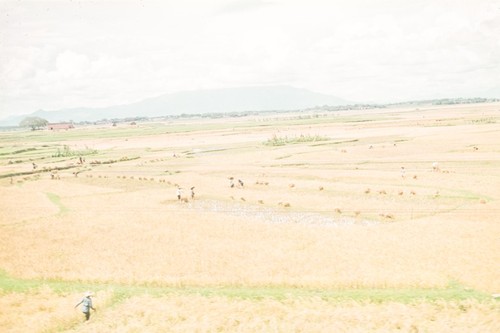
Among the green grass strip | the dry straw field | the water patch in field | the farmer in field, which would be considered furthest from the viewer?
the water patch in field

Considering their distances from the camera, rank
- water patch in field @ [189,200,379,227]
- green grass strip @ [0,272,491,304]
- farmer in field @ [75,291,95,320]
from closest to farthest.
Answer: farmer in field @ [75,291,95,320]
green grass strip @ [0,272,491,304]
water patch in field @ [189,200,379,227]

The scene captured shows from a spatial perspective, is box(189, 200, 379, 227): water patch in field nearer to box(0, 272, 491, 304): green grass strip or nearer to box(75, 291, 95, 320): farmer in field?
box(0, 272, 491, 304): green grass strip

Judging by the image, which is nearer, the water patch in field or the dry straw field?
the dry straw field

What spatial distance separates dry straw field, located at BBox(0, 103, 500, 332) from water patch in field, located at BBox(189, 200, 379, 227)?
0.73 ft

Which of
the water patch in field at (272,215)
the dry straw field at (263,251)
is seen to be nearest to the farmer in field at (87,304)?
the dry straw field at (263,251)

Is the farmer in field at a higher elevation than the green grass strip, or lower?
higher

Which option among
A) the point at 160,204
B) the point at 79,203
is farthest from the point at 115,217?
the point at 79,203

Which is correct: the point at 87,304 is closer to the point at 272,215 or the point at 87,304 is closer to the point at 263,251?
the point at 263,251

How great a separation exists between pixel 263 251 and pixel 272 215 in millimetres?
13161

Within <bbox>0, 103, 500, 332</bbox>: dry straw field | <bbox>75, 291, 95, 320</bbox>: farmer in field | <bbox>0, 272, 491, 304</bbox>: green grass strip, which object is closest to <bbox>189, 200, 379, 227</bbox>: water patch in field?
<bbox>0, 103, 500, 332</bbox>: dry straw field

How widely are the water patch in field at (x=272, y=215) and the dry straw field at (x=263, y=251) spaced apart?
22 cm

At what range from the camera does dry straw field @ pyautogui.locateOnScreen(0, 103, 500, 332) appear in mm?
26844

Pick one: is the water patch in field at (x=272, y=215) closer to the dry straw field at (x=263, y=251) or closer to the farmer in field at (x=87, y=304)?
the dry straw field at (x=263, y=251)

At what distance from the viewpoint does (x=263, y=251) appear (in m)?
37.1
